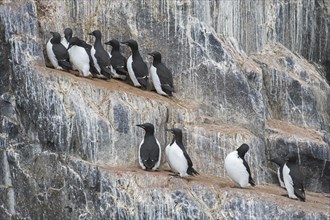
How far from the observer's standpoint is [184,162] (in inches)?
758

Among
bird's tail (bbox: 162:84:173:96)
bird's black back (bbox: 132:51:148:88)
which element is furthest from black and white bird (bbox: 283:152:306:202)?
bird's black back (bbox: 132:51:148:88)

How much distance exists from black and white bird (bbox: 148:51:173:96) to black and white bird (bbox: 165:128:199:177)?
1.46m

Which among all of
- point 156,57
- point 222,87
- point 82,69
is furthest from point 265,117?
point 82,69

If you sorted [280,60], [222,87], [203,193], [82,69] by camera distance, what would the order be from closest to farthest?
1. [203,193]
2. [82,69]
3. [222,87]
4. [280,60]

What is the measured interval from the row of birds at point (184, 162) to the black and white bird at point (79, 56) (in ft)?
5.92

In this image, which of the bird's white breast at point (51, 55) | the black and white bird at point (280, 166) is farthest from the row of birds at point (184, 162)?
the bird's white breast at point (51, 55)

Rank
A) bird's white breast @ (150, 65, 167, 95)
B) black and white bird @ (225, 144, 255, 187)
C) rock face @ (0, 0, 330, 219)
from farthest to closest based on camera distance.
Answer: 1. bird's white breast @ (150, 65, 167, 95)
2. black and white bird @ (225, 144, 255, 187)
3. rock face @ (0, 0, 330, 219)

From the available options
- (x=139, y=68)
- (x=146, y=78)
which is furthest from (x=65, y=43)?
(x=146, y=78)

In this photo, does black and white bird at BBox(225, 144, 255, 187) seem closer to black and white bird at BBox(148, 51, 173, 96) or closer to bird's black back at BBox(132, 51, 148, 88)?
black and white bird at BBox(148, 51, 173, 96)

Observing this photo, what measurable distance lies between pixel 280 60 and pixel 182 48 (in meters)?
2.61

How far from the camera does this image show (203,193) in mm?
18766

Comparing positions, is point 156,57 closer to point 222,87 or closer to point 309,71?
point 222,87

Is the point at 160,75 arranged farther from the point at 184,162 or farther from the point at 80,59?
the point at 184,162

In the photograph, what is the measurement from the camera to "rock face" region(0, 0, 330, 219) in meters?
18.8
